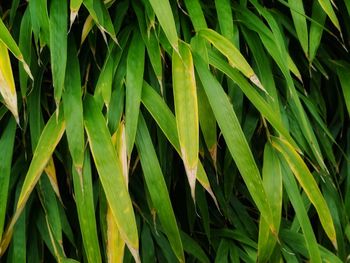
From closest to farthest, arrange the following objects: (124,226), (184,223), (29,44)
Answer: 1. (124,226)
2. (29,44)
3. (184,223)

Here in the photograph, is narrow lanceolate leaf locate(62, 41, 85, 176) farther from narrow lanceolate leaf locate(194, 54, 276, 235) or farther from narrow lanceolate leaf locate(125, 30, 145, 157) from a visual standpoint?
narrow lanceolate leaf locate(194, 54, 276, 235)

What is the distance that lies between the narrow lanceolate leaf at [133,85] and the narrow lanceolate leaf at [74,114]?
64 mm

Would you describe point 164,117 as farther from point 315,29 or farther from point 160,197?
point 315,29

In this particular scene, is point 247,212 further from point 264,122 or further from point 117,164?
point 117,164

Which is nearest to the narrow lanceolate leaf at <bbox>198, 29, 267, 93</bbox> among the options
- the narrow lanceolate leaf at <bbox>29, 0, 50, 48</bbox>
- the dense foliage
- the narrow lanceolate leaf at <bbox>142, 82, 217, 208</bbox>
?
the dense foliage

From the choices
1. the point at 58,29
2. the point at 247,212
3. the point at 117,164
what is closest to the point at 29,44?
the point at 58,29

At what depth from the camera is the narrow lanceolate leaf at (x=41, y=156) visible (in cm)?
73

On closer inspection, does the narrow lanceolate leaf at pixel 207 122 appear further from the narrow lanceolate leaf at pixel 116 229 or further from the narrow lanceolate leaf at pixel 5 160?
the narrow lanceolate leaf at pixel 5 160

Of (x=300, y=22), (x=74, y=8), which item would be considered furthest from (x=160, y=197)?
(x=300, y=22)

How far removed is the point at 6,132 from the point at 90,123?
16cm

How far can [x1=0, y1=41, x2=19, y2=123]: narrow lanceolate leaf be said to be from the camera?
2.26 feet

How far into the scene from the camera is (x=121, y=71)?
85 cm

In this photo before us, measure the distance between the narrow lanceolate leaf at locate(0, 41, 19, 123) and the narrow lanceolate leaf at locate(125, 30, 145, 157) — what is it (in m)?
0.16

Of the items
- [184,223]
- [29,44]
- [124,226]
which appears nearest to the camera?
[124,226]
